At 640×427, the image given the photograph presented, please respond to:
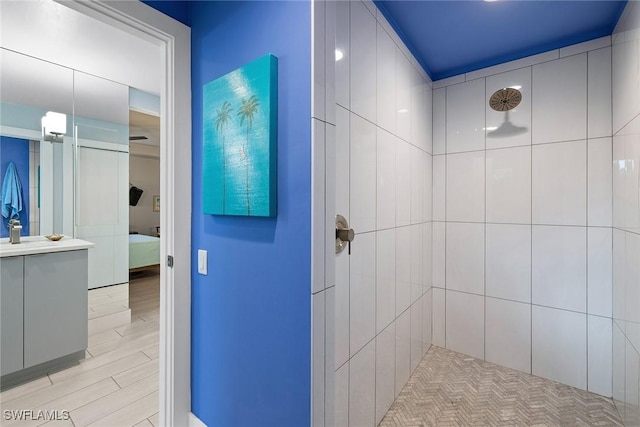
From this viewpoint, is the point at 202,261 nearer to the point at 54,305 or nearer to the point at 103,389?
the point at 103,389

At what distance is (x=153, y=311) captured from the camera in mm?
3406

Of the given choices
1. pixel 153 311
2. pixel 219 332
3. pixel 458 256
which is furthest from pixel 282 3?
pixel 153 311

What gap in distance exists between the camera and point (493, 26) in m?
1.75

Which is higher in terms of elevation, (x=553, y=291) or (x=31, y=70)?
(x=31, y=70)

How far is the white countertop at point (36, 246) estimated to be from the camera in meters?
2.02

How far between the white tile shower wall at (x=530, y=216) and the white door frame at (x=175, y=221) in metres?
1.92

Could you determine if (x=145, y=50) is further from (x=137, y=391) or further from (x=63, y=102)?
(x=137, y=391)

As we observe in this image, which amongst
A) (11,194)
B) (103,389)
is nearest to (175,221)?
(103,389)

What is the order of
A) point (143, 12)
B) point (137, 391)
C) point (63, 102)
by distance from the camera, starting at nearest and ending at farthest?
1. point (143, 12)
2. point (137, 391)
3. point (63, 102)

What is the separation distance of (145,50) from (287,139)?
1.99m

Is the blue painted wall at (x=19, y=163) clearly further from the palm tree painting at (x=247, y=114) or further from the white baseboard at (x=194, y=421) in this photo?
the palm tree painting at (x=247, y=114)

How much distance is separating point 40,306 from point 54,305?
80 mm

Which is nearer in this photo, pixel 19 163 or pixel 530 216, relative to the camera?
pixel 530 216

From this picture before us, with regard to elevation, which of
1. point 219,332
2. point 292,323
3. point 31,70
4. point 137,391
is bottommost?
point 137,391
